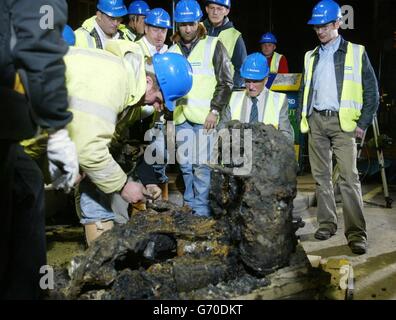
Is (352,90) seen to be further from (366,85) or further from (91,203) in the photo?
(91,203)

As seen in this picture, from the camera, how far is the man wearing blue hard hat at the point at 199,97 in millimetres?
4289

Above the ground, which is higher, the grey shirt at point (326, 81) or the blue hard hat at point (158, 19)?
the blue hard hat at point (158, 19)

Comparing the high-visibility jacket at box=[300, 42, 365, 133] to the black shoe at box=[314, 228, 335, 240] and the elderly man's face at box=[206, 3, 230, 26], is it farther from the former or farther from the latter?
the elderly man's face at box=[206, 3, 230, 26]

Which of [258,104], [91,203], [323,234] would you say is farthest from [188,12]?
[323,234]

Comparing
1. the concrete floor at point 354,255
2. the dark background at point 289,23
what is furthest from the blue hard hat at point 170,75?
the dark background at point 289,23

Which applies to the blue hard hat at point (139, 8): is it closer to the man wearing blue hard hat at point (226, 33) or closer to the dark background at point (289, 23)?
the man wearing blue hard hat at point (226, 33)

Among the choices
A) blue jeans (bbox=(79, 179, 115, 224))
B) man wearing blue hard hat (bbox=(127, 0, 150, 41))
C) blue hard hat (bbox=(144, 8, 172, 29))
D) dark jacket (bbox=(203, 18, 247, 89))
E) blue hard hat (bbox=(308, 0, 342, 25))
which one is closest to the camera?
blue jeans (bbox=(79, 179, 115, 224))

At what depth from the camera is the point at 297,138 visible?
677 cm

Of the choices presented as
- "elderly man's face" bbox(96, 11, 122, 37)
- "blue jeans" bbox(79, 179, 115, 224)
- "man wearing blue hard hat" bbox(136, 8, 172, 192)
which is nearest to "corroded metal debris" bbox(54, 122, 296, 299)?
"blue jeans" bbox(79, 179, 115, 224)

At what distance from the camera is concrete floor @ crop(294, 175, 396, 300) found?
11.0 feet

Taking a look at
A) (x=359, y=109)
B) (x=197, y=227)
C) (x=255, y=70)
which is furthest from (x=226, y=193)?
(x=359, y=109)

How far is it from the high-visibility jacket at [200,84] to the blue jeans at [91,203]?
4.83ft

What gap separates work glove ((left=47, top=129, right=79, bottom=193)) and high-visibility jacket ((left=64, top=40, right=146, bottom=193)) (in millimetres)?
266
